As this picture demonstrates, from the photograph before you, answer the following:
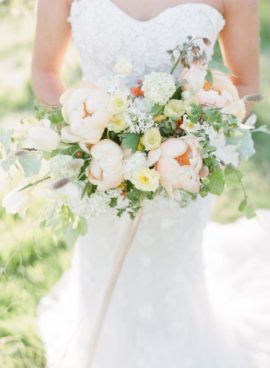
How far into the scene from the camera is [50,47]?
8.99 feet

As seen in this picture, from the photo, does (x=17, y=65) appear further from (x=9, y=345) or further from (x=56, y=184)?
(x=56, y=184)

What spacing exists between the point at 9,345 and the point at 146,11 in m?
1.77

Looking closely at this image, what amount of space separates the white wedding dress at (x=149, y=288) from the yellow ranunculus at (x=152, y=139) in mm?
436

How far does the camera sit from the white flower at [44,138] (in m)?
1.89

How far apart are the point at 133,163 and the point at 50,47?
1066 mm

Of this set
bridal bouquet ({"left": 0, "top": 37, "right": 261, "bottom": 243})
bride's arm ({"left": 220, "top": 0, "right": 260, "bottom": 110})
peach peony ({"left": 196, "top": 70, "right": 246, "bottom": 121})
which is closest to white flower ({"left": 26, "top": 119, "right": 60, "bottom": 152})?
bridal bouquet ({"left": 0, "top": 37, "right": 261, "bottom": 243})

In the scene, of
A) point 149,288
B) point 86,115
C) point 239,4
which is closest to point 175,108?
point 86,115

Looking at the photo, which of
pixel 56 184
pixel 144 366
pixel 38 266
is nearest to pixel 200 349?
pixel 144 366

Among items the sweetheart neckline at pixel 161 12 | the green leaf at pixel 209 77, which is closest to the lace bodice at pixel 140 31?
the sweetheart neckline at pixel 161 12

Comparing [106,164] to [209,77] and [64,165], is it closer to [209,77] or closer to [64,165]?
[64,165]

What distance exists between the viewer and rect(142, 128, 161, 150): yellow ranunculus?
1.88m

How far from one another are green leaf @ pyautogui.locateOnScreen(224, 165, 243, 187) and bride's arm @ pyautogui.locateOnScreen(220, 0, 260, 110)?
0.64 meters

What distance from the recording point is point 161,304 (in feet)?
9.73

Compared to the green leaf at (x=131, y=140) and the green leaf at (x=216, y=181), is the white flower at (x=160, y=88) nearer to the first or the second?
the green leaf at (x=131, y=140)
